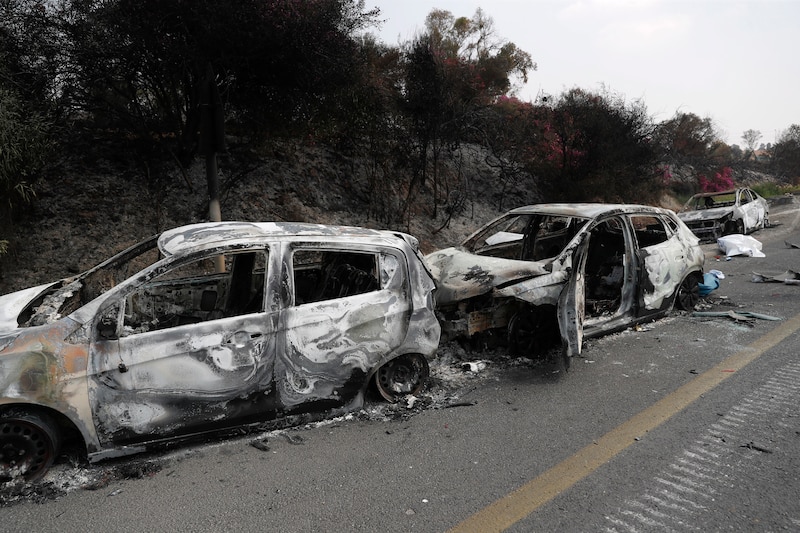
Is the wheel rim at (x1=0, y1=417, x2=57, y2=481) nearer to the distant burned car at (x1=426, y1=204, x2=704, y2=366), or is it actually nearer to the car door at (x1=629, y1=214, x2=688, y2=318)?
the distant burned car at (x1=426, y1=204, x2=704, y2=366)

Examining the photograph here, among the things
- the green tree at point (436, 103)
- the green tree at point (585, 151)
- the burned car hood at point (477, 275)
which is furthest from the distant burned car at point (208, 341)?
the green tree at point (585, 151)

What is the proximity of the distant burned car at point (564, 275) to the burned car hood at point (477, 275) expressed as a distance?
0.01 meters

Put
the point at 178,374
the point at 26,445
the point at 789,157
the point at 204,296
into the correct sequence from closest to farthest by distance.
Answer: the point at 26,445 < the point at 178,374 < the point at 204,296 < the point at 789,157

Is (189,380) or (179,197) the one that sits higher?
(179,197)

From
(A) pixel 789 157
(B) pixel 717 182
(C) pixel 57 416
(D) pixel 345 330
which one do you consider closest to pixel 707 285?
(D) pixel 345 330

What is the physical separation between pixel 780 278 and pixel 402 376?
7.80 m

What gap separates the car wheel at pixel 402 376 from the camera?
427 cm

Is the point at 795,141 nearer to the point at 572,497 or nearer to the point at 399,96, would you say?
the point at 399,96

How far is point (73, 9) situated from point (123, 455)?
6.74m

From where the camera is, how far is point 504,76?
56.4 feet

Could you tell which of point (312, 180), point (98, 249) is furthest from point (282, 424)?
point (312, 180)

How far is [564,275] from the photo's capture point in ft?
17.0

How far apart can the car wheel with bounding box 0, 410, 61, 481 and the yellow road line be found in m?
2.52

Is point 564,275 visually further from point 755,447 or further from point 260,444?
point 260,444
